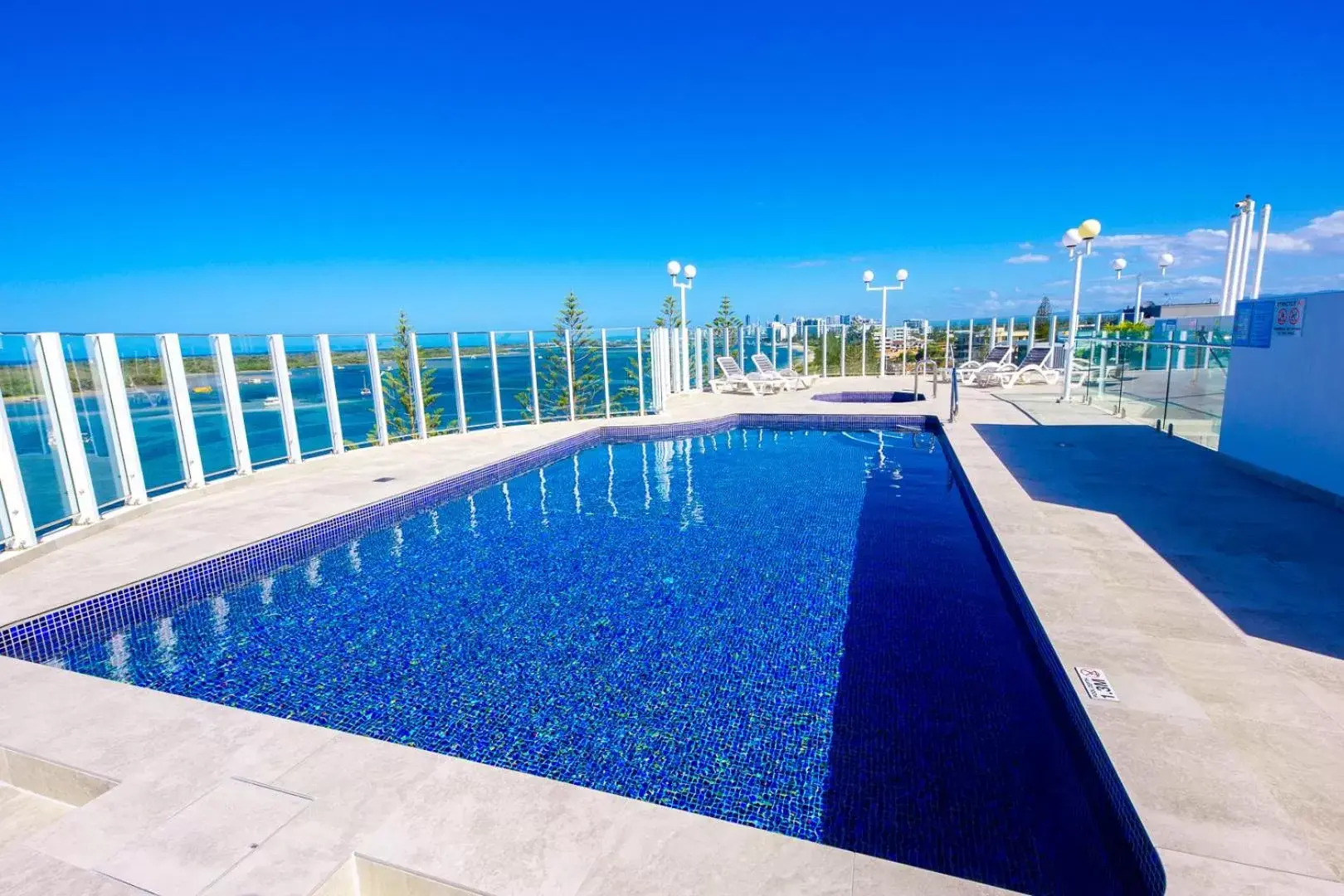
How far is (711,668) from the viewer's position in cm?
311

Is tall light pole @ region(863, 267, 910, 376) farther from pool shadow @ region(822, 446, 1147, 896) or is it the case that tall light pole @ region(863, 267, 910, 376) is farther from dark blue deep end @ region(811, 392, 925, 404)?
pool shadow @ region(822, 446, 1147, 896)

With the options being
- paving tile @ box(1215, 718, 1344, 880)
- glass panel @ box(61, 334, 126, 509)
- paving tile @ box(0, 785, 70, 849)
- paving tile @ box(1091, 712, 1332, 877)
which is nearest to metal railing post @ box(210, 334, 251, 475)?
glass panel @ box(61, 334, 126, 509)

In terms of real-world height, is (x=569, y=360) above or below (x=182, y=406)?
above

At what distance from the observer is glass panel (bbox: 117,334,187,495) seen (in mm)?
5109

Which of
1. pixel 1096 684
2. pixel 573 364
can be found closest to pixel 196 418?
pixel 573 364

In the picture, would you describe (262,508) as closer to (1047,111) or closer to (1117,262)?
(1117,262)

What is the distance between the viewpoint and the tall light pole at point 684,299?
404 inches

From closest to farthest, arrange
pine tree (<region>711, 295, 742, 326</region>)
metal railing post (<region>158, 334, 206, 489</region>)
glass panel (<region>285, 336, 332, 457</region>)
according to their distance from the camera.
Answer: metal railing post (<region>158, 334, 206, 489</region>)
glass panel (<region>285, 336, 332, 457</region>)
pine tree (<region>711, 295, 742, 326</region>)

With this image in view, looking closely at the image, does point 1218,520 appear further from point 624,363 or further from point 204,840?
point 624,363

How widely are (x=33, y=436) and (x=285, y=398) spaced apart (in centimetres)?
256

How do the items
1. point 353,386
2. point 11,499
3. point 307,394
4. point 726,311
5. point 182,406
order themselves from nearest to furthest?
point 11,499 < point 182,406 < point 307,394 < point 353,386 < point 726,311

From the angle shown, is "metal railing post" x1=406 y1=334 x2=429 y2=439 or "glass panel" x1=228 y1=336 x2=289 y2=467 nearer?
"glass panel" x1=228 y1=336 x2=289 y2=467

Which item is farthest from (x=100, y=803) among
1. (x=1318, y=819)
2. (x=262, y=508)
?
(x=262, y=508)

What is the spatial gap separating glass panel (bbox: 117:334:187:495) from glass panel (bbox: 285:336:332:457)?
1.32 m
